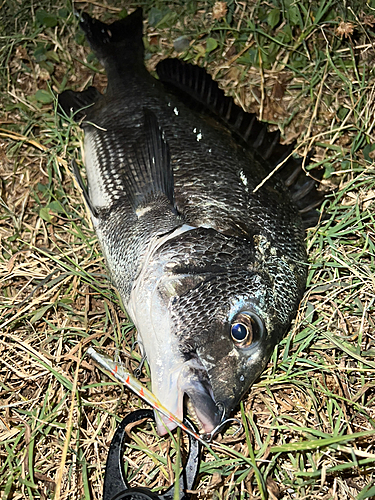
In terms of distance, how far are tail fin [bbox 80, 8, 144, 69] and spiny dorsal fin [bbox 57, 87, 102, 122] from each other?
0.77 feet

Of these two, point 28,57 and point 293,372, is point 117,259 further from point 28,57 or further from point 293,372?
point 28,57

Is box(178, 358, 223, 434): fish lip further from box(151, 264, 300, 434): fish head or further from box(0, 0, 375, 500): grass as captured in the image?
box(0, 0, 375, 500): grass

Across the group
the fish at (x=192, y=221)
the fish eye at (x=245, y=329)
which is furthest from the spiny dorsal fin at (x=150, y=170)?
the fish eye at (x=245, y=329)

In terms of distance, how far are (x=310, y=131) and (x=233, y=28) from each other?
3.41 feet

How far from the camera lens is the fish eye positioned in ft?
6.98

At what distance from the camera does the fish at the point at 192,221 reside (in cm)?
213


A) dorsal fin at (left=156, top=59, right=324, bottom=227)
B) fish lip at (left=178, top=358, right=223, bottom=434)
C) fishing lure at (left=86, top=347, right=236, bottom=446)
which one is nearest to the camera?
fish lip at (left=178, top=358, right=223, bottom=434)

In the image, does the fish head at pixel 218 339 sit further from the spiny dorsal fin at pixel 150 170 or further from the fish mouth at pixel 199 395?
the spiny dorsal fin at pixel 150 170

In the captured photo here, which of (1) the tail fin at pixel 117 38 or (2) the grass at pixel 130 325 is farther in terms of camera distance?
(1) the tail fin at pixel 117 38

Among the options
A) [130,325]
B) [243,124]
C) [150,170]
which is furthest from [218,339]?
[243,124]

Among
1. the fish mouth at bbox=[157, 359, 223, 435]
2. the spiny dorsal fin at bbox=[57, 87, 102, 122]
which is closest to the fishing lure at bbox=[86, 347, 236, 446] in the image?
the fish mouth at bbox=[157, 359, 223, 435]

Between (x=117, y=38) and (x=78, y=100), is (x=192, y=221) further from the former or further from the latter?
(x=117, y=38)

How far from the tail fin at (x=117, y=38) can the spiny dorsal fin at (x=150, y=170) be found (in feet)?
2.94

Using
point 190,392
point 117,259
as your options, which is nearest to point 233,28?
point 117,259
